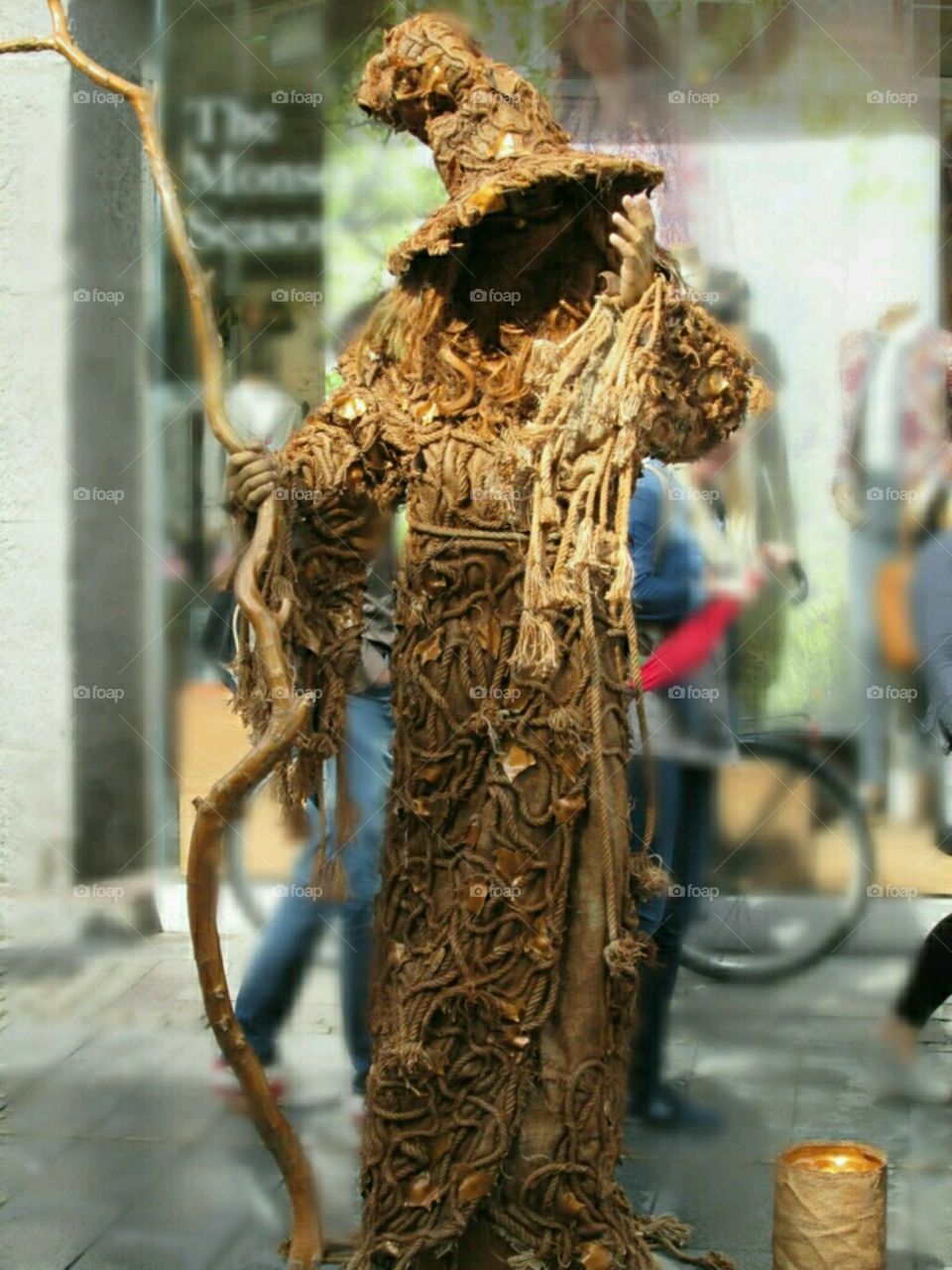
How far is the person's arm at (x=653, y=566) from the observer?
379 cm

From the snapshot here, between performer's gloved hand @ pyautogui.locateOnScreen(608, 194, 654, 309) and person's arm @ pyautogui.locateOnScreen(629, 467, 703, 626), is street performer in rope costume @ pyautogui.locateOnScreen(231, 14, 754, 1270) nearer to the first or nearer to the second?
performer's gloved hand @ pyautogui.locateOnScreen(608, 194, 654, 309)

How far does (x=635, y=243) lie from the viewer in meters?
2.86

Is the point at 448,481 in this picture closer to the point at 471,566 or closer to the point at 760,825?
the point at 471,566

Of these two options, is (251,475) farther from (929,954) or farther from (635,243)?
(929,954)

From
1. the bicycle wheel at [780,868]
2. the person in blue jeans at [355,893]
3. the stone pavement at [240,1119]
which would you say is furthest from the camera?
the bicycle wheel at [780,868]

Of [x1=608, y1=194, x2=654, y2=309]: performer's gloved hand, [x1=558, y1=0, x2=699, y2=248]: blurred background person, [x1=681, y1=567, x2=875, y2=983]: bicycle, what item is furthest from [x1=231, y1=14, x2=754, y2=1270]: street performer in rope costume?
[x1=681, y1=567, x2=875, y2=983]: bicycle

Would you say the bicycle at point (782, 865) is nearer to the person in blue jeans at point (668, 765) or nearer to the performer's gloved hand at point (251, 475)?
the person in blue jeans at point (668, 765)

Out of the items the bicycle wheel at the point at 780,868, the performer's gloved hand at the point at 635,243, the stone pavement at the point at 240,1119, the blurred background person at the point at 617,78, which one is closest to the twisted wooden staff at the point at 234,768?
the stone pavement at the point at 240,1119

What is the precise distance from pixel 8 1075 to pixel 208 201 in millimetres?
2295

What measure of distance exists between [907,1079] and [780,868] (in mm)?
918

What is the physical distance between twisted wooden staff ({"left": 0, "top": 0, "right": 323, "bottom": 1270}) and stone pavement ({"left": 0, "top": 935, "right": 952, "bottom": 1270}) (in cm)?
27

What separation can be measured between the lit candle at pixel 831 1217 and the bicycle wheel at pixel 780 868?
5.46ft

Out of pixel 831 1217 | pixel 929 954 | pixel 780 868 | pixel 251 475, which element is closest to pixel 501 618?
pixel 251 475

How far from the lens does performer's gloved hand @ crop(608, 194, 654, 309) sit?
285 cm
